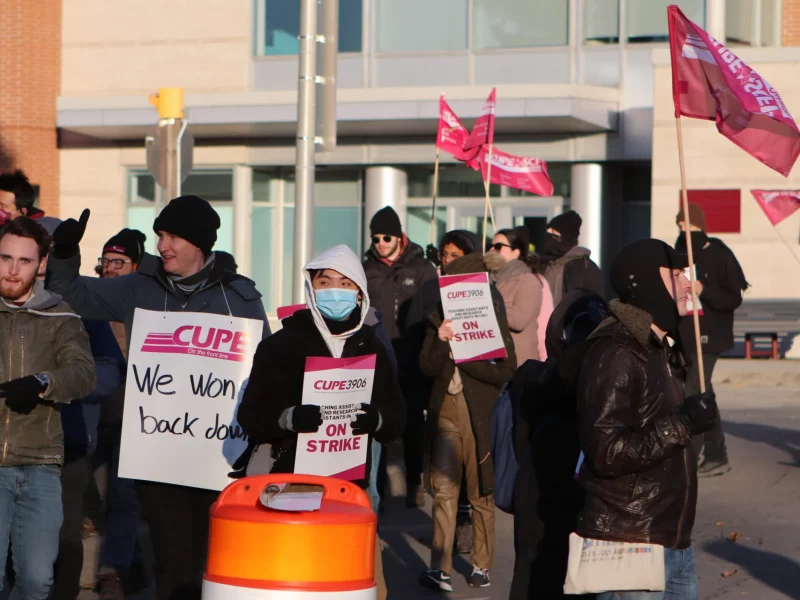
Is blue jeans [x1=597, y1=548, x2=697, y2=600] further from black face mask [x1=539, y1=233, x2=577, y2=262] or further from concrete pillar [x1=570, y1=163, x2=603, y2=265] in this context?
concrete pillar [x1=570, y1=163, x2=603, y2=265]

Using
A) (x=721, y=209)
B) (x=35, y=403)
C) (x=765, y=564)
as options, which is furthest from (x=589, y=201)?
(x=35, y=403)

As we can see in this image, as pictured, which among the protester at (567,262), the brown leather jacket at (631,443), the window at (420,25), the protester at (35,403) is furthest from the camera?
the window at (420,25)

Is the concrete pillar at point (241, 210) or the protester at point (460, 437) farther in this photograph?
the concrete pillar at point (241, 210)

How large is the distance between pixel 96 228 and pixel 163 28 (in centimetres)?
416

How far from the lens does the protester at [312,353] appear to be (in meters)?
5.27

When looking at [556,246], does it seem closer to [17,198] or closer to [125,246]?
[125,246]

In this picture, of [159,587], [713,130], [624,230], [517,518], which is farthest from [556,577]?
[624,230]

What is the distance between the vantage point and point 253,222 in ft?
87.8

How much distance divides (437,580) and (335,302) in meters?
2.82

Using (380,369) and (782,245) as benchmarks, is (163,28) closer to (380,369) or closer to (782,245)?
(782,245)

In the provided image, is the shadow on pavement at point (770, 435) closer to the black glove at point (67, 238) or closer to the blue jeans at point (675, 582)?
the blue jeans at point (675, 582)

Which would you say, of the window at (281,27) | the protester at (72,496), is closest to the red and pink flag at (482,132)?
the protester at (72,496)

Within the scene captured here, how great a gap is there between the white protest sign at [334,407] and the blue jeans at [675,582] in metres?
1.18

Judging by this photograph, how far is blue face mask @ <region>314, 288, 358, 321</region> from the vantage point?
5320 mm
